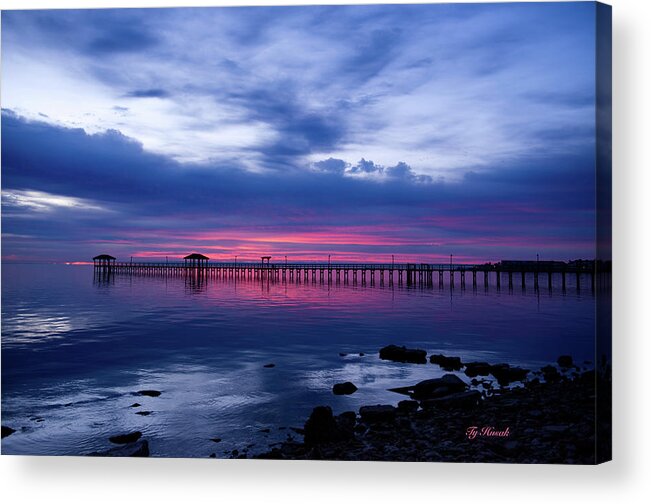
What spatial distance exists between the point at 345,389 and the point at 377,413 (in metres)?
1.30

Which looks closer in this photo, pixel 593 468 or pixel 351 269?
pixel 593 468

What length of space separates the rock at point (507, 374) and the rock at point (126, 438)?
16.2 feet

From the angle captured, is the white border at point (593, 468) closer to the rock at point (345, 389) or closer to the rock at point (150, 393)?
the rock at point (150, 393)

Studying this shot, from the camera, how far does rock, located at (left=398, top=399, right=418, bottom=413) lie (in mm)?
5616

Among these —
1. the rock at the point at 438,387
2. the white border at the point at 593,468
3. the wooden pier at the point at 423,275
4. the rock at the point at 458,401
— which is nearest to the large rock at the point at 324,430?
the white border at the point at 593,468

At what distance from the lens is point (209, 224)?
9188mm

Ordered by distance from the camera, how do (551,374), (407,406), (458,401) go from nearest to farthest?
1. (458,401)
2. (407,406)
3. (551,374)

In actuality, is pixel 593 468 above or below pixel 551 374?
below

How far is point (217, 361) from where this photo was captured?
858 centimetres

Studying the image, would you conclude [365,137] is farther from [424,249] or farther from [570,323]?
[570,323]

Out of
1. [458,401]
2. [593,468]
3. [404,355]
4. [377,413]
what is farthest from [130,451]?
[404,355]

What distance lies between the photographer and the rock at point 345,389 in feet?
21.7

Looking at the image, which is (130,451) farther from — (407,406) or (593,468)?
(593,468)

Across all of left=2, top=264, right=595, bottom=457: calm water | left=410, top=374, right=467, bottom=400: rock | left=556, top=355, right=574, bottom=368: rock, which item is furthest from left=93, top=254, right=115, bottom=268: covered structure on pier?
left=556, top=355, right=574, bottom=368: rock
